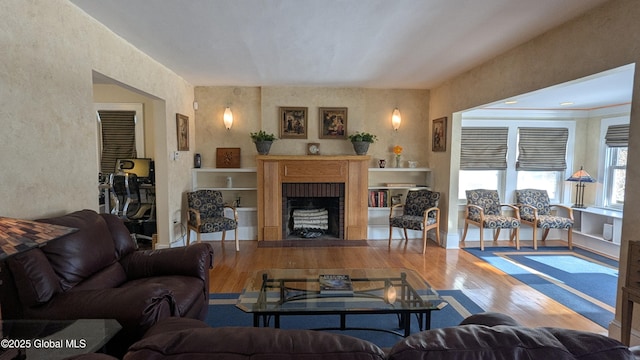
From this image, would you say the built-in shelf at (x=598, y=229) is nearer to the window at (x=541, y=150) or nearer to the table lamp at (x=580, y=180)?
the table lamp at (x=580, y=180)

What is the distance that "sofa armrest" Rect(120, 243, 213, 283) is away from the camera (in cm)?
244

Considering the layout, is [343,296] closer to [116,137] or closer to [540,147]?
[116,137]

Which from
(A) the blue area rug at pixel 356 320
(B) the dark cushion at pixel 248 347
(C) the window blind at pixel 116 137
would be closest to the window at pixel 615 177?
(A) the blue area rug at pixel 356 320

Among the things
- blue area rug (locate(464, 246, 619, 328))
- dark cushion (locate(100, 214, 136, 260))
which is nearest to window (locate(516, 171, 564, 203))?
blue area rug (locate(464, 246, 619, 328))

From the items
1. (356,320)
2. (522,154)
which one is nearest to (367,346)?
(356,320)

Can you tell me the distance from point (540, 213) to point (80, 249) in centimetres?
618

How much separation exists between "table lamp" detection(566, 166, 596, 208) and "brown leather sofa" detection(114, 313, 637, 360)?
18.7 ft

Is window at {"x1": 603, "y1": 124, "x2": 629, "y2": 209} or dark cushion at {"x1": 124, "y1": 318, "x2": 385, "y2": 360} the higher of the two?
window at {"x1": 603, "y1": 124, "x2": 629, "y2": 209}

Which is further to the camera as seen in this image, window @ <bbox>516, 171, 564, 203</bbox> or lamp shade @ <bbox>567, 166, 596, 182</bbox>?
window @ <bbox>516, 171, 564, 203</bbox>

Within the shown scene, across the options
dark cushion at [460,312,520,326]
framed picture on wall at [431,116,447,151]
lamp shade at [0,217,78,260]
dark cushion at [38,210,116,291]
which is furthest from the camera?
framed picture on wall at [431,116,447,151]

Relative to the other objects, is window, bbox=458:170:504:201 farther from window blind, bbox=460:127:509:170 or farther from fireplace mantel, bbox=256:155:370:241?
fireplace mantel, bbox=256:155:370:241

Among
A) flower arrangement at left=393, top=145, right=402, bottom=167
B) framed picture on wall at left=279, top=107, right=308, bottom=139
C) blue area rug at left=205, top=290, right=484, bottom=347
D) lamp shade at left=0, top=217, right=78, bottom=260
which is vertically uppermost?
framed picture on wall at left=279, top=107, right=308, bottom=139

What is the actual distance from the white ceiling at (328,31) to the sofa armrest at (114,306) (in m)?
2.01

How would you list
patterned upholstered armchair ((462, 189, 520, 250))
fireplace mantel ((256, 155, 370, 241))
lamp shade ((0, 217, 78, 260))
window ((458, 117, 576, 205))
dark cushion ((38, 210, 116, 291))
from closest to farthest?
lamp shade ((0, 217, 78, 260))
dark cushion ((38, 210, 116, 291))
patterned upholstered armchair ((462, 189, 520, 250))
fireplace mantel ((256, 155, 370, 241))
window ((458, 117, 576, 205))
